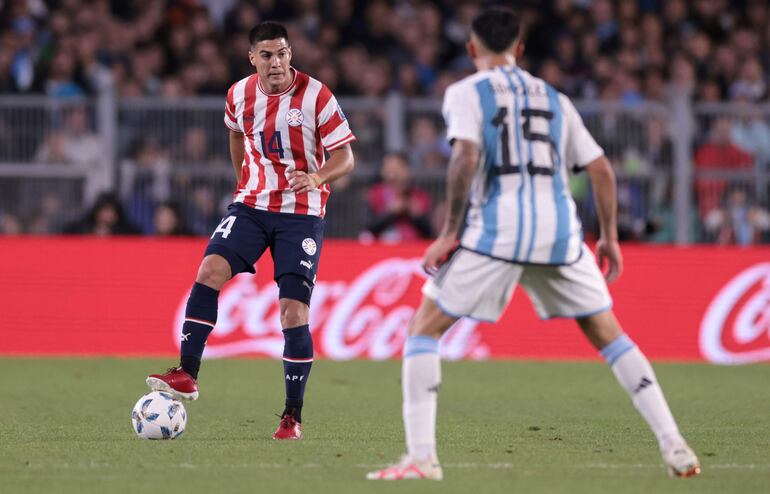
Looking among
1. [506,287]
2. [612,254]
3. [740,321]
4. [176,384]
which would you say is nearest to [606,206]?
[612,254]

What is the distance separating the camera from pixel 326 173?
26.2 feet

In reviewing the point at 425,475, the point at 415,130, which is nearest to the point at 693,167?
the point at 415,130

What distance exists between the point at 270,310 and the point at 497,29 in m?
7.83

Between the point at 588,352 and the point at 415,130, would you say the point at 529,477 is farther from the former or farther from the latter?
the point at 415,130

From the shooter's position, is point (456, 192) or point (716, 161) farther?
point (716, 161)

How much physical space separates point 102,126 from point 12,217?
4.49ft

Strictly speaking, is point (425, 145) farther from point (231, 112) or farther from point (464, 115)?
point (464, 115)

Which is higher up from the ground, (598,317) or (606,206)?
(606,206)

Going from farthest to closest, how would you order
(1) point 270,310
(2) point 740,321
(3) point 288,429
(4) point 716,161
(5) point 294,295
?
(4) point 716,161 → (2) point 740,321 → (1) point 270,310 → (5) point 294,295 → (3) point 288,429

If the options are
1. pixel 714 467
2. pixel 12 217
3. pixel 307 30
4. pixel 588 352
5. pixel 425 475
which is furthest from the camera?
pixel 307 30

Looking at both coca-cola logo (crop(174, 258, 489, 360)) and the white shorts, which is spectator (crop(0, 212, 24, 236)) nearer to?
coca-cola logo (crop(174, 258, 489, 360))

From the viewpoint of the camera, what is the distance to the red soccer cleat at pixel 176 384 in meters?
7.60

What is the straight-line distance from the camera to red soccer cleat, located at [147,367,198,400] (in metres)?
7.60

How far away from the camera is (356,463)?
6699 mm
